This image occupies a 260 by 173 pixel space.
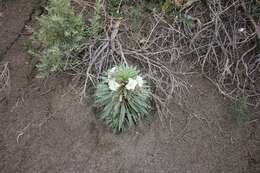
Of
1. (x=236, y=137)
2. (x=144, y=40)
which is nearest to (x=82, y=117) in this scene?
(x=144, y=40)

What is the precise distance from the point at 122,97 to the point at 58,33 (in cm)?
81

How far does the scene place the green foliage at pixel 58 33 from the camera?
96.7 inches

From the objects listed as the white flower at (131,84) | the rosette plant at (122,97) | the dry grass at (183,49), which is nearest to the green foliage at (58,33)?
the dry grass at (183,49)

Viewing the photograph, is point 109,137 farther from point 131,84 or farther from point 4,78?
point 4,78

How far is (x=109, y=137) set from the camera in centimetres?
238

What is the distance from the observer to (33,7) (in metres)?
3.09

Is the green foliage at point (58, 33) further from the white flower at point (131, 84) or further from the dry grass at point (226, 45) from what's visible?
the dry grass at point (226, 45)

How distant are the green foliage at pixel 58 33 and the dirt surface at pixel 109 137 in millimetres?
195

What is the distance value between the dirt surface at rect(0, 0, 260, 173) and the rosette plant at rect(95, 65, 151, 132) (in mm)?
115

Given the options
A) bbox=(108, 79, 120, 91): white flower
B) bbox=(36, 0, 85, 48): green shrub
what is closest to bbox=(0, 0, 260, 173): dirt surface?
bbox=(36, 0, 85, 48): green shrub

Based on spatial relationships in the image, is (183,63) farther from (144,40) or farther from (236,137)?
(236,137)

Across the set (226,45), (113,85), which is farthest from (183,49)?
(113,85)

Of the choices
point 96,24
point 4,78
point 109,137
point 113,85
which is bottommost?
point 109,137

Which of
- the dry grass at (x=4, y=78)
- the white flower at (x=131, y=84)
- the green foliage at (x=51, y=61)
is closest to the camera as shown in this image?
the white flower at (x=131, y=84)
